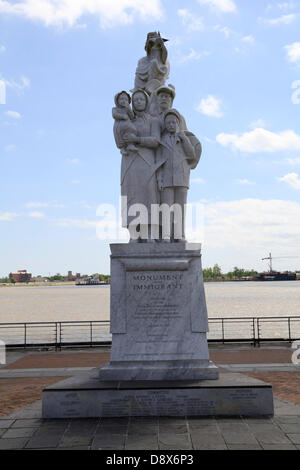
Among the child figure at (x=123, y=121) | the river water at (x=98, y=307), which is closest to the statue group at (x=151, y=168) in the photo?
the child figure at (x=123, y=121)

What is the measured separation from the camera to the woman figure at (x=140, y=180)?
23.5ft

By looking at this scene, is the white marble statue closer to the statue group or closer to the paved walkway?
the statue group

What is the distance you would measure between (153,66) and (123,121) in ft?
5.77

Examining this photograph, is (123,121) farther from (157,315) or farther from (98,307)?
(98,307)

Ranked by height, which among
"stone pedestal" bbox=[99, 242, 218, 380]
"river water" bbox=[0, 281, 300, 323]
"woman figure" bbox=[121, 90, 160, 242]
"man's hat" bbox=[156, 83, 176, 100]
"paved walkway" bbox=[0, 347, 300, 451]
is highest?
"man's hat" bbox=[156, 83, 176, 100]

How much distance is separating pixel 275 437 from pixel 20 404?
426 cm

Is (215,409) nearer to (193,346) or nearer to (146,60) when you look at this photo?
(193,346)

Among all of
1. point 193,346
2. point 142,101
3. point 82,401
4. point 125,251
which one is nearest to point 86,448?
point 82,401

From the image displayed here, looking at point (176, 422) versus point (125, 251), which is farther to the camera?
point (125, 251)

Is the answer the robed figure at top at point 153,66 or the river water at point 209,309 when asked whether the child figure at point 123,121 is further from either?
the river water at point 209,309

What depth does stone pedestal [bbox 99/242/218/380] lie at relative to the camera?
6.27 metres

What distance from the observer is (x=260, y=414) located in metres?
5.63

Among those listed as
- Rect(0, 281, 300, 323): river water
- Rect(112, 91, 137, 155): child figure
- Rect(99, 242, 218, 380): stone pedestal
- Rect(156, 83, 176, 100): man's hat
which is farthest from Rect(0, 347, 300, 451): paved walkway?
Rect(0, 281, 300, 323): river water
